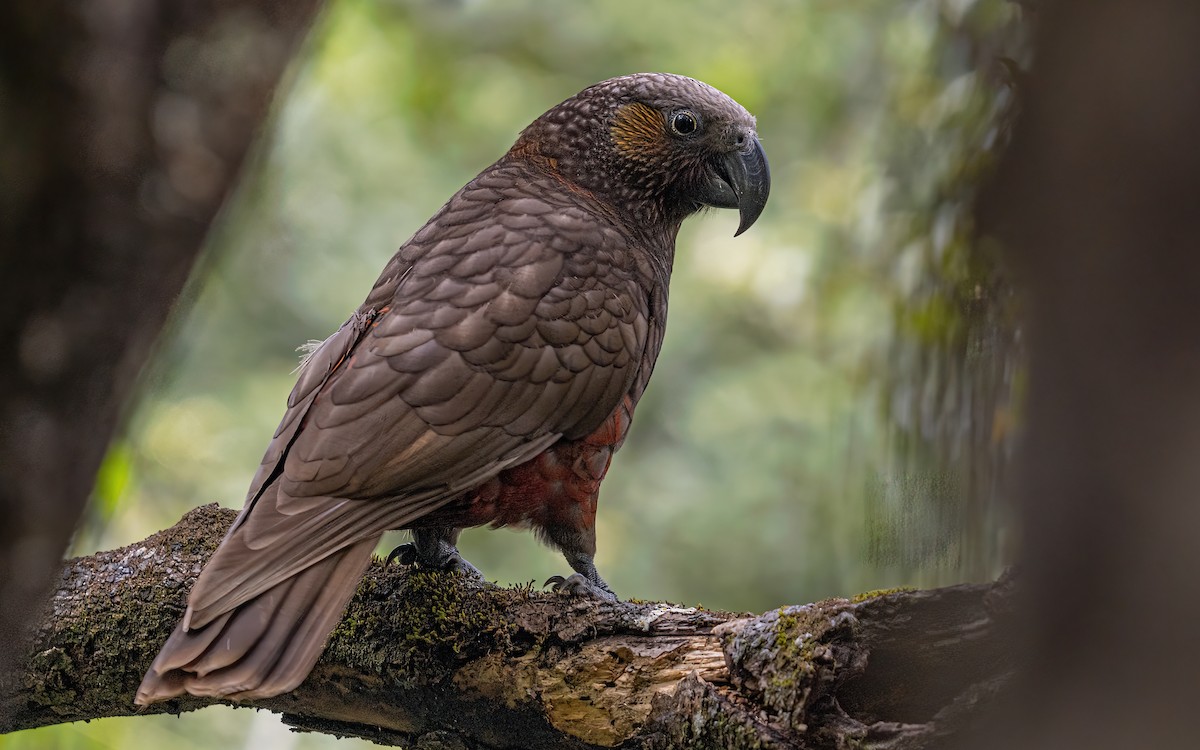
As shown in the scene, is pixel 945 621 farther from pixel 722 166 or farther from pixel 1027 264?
pixel 722 166

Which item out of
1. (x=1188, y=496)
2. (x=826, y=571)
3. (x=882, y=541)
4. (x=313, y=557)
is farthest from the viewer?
(x=313, y=557)

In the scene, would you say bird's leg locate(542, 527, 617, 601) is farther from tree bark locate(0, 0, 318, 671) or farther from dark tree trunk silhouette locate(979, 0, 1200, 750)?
dark tree trunk silhouette locate(979, 0, 1200, 750)

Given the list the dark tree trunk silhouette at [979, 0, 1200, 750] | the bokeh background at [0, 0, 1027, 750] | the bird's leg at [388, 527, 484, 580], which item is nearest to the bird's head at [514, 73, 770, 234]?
the bokeh background at [0, 0, 1027, 750]

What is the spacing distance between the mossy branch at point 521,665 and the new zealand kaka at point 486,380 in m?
0.32

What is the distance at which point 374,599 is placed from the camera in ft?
10.6

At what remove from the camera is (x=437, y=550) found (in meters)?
3.65

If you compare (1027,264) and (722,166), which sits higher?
(722,166)

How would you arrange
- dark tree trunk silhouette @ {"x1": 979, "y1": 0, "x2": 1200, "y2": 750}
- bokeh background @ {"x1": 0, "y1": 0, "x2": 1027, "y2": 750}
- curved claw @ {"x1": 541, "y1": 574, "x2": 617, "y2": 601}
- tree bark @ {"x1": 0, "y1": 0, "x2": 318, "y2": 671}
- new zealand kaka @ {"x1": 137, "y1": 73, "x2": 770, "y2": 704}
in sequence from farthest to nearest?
bokeh background @ {"x1": 0, "y1": 0, "x2": 1027, "y2": 750} < curved claw @ {"x1": 541, "y1": 574, "x2": 617, "y2": 601} < new zealand kaka @ {"x1": 137, "y1": 73, "x2": 770, "y2": 704} < tree bark @ {"x1": 0, "y1": 0, "x2": 318, "y2": 671} < dark tree trunk silhouette @ {"x1": 979, "y1": 0, "x2": 1200, "y2": 750}

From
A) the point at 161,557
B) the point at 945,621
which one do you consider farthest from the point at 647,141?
the point at 945,621

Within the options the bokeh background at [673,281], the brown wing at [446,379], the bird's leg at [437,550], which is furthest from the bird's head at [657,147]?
the bird's leg at [437,550]

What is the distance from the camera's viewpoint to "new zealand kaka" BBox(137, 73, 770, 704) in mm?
2824

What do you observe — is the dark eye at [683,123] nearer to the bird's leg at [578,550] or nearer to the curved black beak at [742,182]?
the curved black beak at [742,182]

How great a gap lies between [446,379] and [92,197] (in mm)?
1900

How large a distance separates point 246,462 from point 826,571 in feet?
19.6
